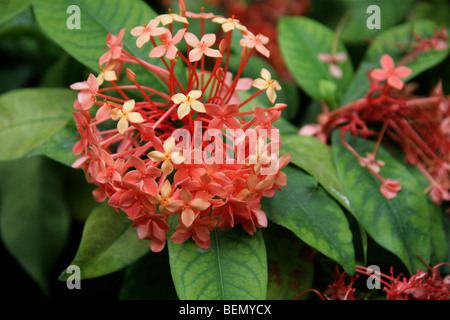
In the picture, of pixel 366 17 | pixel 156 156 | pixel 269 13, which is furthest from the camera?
pixel 269 13

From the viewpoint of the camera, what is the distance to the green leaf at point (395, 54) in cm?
103

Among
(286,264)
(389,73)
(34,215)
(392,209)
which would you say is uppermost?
(389,73)

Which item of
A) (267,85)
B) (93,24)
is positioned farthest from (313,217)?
(93,24)

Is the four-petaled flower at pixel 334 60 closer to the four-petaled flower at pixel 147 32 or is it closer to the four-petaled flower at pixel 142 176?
the four-petaled flower at pixel 147 32

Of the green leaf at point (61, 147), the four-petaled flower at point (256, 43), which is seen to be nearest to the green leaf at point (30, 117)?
the green leaf at point (61, 147)

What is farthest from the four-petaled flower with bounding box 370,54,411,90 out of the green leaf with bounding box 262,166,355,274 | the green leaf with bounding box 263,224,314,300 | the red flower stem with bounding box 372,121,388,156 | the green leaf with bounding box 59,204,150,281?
the green leaf with bounding box 59,204,150,281

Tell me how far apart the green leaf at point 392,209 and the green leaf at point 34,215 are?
71cm

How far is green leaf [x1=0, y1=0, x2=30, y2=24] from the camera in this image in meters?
0.90

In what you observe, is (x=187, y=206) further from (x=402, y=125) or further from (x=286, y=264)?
(x=402, y=125)

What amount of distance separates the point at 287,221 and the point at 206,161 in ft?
0.68

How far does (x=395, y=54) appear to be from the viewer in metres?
1.10

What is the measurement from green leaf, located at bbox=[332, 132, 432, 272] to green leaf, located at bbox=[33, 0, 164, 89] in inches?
17.2

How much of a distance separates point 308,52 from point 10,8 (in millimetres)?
705

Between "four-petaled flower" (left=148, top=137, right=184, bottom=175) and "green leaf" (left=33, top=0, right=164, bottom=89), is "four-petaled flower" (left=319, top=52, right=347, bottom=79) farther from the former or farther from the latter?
"four-petaled flower" (left=148, top=137, right=184, bottom=175)
